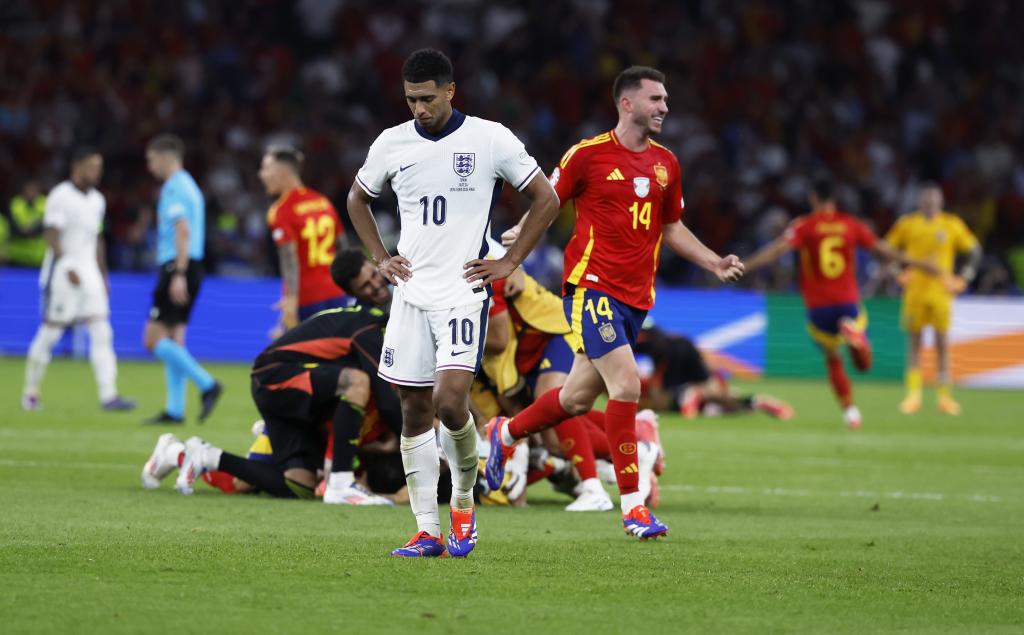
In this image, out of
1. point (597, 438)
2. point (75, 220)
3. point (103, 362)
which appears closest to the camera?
point (597, 438)

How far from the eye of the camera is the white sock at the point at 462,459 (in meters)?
7.04

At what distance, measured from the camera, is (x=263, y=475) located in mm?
9531

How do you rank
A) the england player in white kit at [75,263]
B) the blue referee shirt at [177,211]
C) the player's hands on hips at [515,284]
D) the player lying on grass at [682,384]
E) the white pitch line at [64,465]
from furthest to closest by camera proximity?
the player lying on grass at [682,384] → the england player in white kit at [75,263] → the blue referee shirt at [177,211] → the white pitch line at [64,465] → the player's hands on hips at [515,284]

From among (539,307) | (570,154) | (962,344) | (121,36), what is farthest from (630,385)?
(121,36)

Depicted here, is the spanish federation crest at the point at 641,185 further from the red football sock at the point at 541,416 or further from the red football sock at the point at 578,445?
the red football sock at the point at 578,445

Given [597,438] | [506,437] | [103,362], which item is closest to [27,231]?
[103,362]

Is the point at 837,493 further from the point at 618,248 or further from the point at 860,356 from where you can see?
the point at 860,356

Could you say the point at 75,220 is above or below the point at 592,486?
above

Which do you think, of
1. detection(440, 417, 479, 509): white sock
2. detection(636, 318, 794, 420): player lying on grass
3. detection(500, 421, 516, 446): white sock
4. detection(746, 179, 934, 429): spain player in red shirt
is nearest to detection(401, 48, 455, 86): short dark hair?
detection(440, 417, 479, 509): white sock

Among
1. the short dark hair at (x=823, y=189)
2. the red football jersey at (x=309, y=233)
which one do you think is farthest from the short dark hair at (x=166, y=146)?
the short dark hair at (x=823, y=189)

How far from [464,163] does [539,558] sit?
1779 mm

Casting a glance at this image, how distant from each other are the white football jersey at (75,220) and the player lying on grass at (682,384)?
6.12 m

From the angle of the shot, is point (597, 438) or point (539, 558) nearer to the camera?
point (539, 558)

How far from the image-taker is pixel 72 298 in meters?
16.5
